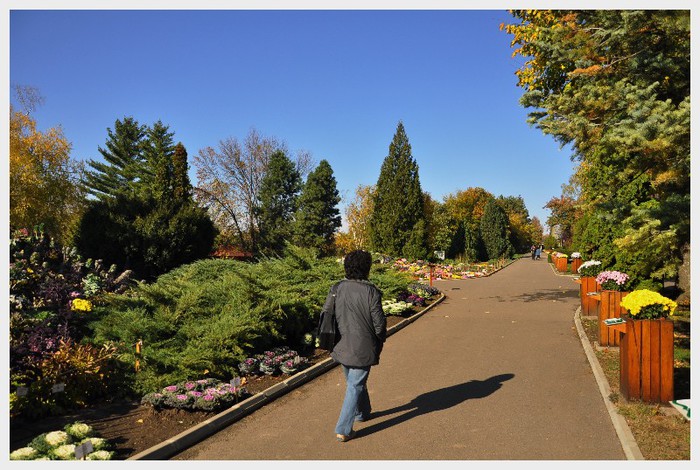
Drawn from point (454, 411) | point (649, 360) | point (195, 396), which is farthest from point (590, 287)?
point (195, 396)

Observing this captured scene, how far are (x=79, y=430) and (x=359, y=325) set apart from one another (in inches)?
106

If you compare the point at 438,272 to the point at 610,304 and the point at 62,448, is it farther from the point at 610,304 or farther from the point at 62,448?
the point at 62,448

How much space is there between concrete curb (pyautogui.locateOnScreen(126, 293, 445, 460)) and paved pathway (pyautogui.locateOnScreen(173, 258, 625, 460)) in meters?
0.08

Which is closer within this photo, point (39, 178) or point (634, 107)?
point (634, 107)

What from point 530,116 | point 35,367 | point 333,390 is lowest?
point 333,390

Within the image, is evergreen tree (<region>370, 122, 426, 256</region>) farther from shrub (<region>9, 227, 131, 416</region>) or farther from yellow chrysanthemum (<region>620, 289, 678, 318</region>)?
yellow chrysanthemum (<region>620, 289, 678, 318</region>)

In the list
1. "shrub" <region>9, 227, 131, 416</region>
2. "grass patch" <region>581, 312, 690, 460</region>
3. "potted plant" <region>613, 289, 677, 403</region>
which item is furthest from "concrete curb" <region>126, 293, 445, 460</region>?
"potted plant" <region>613, 289, 677, 403</region>

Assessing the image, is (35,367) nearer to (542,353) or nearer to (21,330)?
(21,330)

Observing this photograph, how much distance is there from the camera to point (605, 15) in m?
6.42

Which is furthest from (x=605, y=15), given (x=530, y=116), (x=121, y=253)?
(x=121, y=253)

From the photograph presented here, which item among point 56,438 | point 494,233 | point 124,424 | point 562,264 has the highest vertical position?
point 494,233

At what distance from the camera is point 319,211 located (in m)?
39.6

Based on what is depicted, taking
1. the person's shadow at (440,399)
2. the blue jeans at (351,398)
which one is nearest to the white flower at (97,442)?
the blue jeans at (351,398)
